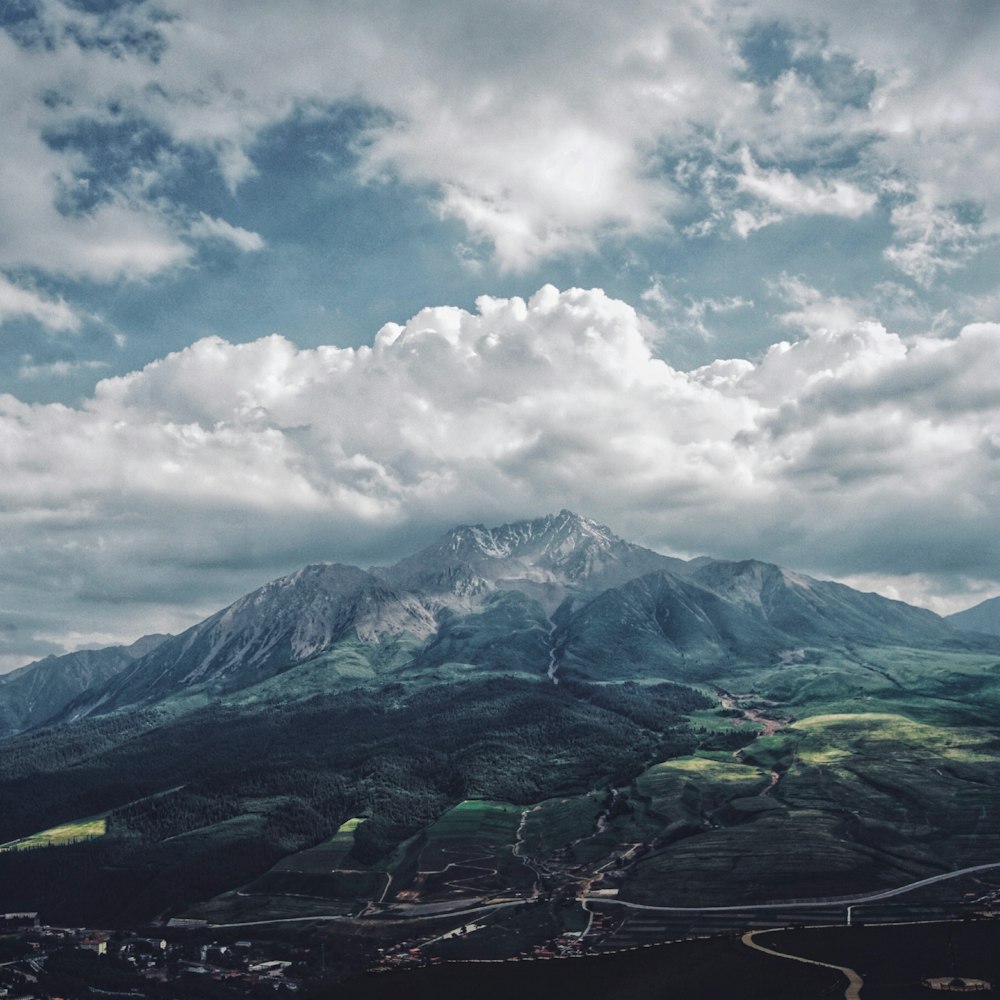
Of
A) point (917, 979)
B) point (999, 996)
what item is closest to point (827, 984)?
point (917, 979)

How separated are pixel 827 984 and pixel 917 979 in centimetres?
1794

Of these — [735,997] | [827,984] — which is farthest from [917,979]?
[735,997]

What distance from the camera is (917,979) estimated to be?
193750mm

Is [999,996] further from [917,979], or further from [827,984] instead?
[827,984]

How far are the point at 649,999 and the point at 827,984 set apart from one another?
36.4 metres

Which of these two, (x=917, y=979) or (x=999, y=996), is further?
(x=917, y=979)

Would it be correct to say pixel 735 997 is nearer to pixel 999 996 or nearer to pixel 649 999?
pixel 649 999

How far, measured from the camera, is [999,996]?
178375 millimetres

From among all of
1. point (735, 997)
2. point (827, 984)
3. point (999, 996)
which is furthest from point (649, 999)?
point (999, 996)

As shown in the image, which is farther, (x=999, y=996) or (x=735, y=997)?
(x=735, y=997)

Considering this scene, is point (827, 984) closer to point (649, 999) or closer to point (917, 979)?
point (917, 979)

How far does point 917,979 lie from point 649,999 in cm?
5431

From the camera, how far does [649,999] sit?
199750 mm

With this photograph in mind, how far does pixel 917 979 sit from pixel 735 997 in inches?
1470
